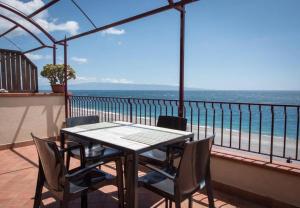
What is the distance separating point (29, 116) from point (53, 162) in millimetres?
3646

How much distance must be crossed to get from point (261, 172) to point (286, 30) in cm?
4341

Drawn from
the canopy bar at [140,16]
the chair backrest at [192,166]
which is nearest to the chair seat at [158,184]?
the chair backrest at [192,166]

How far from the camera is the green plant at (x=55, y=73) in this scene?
5.01m

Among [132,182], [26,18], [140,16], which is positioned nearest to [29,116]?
[26,18]

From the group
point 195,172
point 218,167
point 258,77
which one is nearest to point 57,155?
point 195,172

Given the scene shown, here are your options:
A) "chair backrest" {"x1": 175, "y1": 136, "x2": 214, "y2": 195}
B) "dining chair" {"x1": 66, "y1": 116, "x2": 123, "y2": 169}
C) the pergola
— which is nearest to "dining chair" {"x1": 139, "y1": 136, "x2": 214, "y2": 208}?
"chair backrest" {"x1": 175, "y1": 136, "x2": 214, "y2": 195}

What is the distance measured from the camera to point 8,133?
4426mm

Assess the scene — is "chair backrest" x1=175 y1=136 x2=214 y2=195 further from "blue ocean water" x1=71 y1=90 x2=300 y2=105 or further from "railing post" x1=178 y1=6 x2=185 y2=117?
"blue ocean water" x1=71 y1=90 x2=300 y2=105

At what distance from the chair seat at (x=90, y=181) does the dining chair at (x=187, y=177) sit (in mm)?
316

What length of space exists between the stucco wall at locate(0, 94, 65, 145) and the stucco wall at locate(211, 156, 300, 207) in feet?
12.5

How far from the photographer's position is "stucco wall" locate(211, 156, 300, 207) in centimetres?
219

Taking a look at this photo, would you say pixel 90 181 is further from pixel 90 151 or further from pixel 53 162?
pixel 90 151

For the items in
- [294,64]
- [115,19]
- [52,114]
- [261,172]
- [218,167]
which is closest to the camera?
[261,172]

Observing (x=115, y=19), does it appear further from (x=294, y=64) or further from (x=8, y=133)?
(x=294, y=64)
